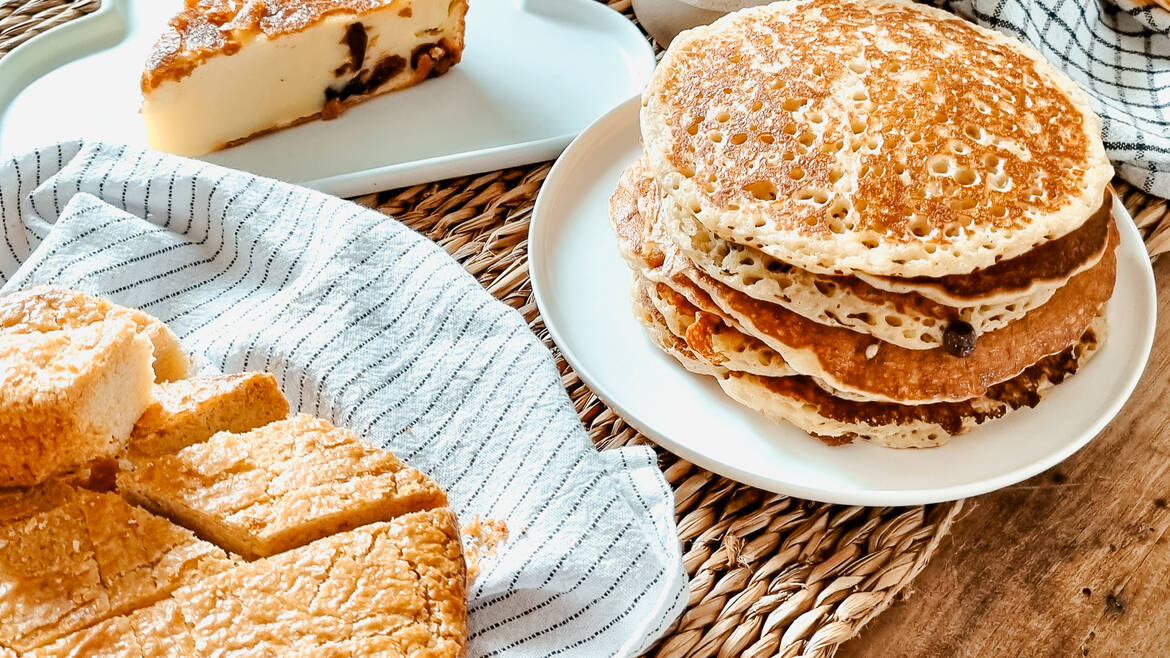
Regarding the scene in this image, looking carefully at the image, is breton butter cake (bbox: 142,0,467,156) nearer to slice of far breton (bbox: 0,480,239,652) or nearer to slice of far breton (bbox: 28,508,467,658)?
slice of far breton (bbox: 0,480,239,652)

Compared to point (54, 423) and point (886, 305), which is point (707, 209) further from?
point (54, 423)

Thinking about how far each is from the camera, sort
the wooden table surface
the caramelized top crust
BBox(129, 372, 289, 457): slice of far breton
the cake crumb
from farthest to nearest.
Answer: the caramelized top crust < the wooden table surface < the cake crumb < BBox(129, 372, 289, 457): slice of far breton

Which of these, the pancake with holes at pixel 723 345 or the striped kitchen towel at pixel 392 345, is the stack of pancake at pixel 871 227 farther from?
the striped kitchen towel at pixel 392 345

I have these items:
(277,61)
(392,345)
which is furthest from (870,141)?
(277,61)

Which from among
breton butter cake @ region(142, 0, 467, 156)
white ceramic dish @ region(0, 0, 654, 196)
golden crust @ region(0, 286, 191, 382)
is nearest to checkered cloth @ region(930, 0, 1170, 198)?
white ceramic dish @ region(0, 0, 654, 196)

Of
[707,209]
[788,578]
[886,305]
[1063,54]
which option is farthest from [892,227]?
[1063,54]


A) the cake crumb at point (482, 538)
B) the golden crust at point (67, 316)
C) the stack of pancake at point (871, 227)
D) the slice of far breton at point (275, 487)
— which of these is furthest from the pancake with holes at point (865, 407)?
the golden crust at point (67, 316)

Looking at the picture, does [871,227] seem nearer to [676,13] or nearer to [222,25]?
[676,13]
